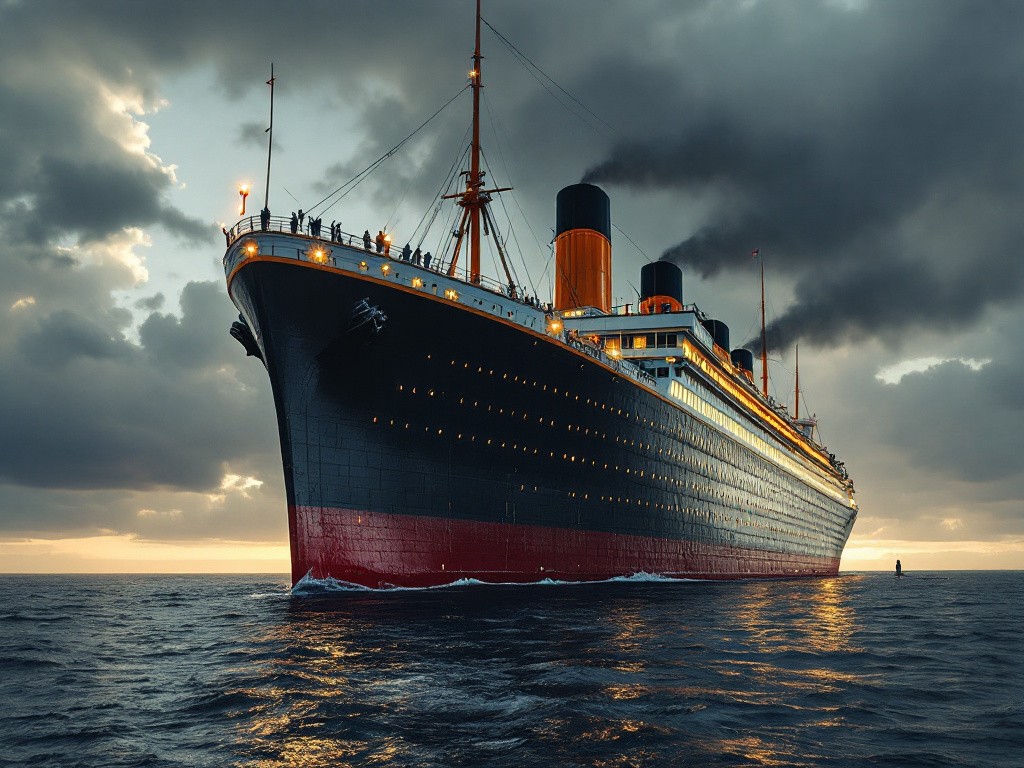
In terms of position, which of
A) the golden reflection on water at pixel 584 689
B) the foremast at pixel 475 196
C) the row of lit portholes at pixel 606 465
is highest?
the foremast at pixel 475 196

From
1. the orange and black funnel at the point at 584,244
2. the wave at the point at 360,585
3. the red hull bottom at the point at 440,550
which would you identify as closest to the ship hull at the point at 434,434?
the red hull bottom at the point at 440,550

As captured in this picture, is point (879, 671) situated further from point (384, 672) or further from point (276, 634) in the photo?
point (276, 634)

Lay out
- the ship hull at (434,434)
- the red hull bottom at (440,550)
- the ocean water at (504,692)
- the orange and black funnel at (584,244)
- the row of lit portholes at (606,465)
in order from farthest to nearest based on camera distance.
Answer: the orange and black funnel at (584,244), the row of lit portholes at (606,465), the ship hull at (434,434), the red hull bottom at (440,550), the ocean water at (504,692)

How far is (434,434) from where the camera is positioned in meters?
28.7

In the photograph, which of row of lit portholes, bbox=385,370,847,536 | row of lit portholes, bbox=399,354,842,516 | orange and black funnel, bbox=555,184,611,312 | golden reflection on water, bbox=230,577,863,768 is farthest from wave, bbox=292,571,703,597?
orange and black funnel, bbox=555,184,611,312

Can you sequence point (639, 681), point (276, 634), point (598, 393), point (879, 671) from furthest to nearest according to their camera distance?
1. point (598, 393)
2. point (276, 634)
3. point (879, 671)
4. point (639, 681)

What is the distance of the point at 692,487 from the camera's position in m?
46.5

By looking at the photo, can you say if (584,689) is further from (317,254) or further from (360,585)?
(317,254)

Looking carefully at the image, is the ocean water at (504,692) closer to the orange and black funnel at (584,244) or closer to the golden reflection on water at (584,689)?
the golden reflection on water at (584,689)

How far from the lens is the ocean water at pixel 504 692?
8.34m

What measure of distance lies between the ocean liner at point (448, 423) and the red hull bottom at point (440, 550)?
2.4 inches

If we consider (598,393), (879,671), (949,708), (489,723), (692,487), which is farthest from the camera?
(692,487)

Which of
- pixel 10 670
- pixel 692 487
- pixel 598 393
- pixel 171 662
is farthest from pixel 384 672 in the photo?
pixel 692 487

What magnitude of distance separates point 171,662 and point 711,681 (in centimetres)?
1176
